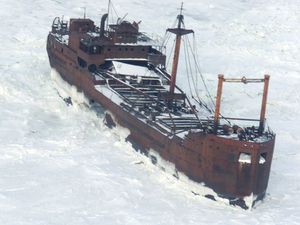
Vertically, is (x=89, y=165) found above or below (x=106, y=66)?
below

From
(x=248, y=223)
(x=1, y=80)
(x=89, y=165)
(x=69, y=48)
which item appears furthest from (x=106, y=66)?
(x=248, y=223)

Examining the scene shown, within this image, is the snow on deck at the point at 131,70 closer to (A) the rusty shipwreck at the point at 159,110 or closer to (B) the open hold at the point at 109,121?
(A) the rusty shipwreck at the point at 159,110

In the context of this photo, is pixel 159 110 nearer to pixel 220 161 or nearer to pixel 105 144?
pixel 105 144

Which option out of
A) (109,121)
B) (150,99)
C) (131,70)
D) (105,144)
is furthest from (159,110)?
(131,70)

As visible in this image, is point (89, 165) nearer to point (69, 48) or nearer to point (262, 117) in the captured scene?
point (262, 117)

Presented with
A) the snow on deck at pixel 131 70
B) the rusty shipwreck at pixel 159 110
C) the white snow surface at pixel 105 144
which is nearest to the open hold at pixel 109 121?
the rusty shipwreck at pixel 159 110

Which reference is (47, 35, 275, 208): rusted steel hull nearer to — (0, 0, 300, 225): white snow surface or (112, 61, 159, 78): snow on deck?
(0, 0, 300, 225): white snow surface
